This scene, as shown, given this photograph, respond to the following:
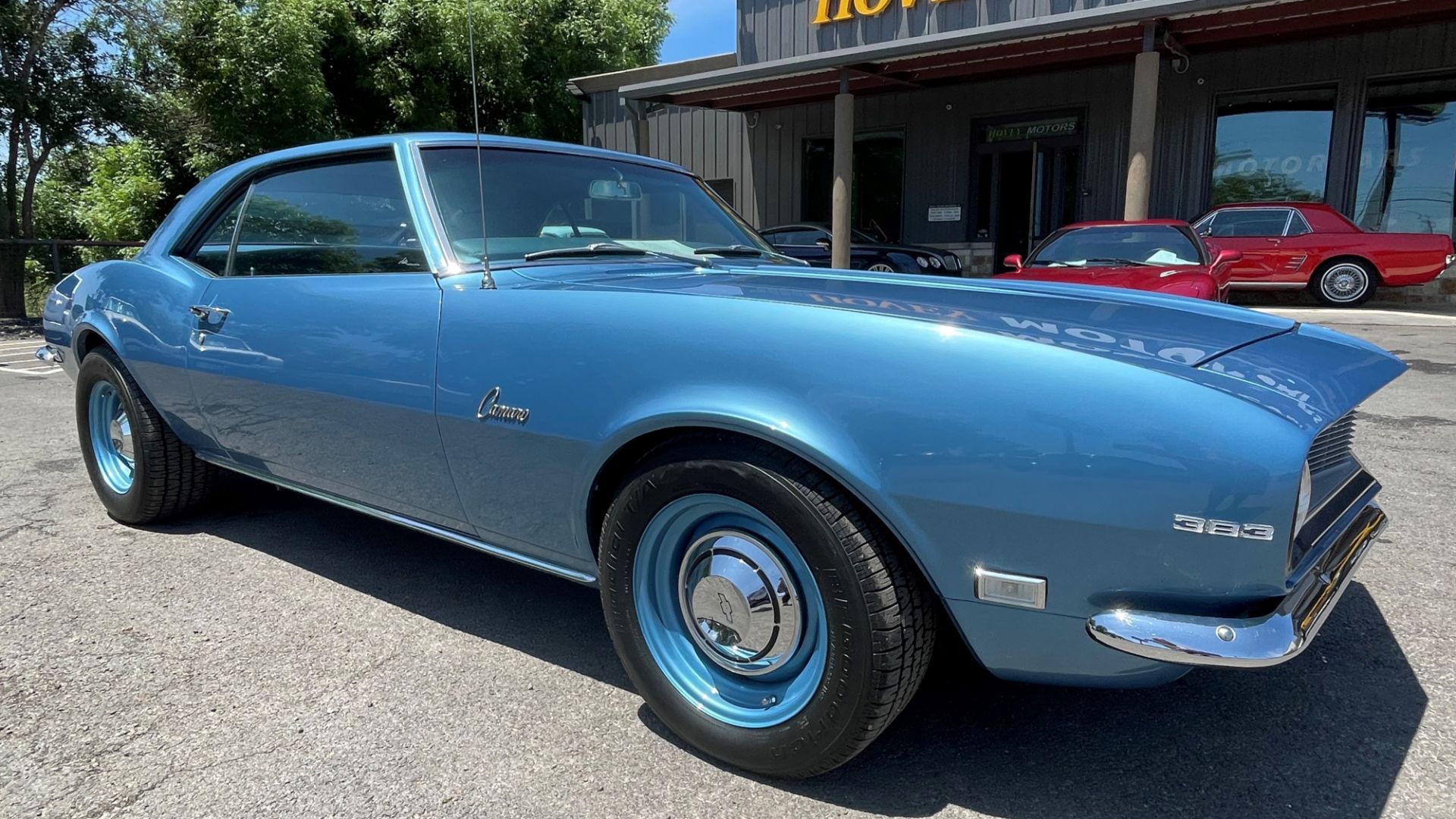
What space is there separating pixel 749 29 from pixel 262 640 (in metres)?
14.4

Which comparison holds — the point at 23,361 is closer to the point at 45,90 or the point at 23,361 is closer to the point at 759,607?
the point at 45,90

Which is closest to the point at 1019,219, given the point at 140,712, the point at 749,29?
the point at 749,29

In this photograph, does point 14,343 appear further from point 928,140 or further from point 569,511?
point 928,140

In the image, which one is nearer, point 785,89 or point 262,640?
point 262,640

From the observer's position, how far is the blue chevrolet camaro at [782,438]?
4.95ft

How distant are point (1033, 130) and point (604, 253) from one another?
45.0 ft

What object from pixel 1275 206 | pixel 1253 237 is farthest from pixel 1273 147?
pixel 1253 237

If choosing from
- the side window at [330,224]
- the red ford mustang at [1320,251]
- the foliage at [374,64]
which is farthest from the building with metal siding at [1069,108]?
the side window at [330,224]

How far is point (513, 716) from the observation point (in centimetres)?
216

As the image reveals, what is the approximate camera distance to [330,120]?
1658 cm

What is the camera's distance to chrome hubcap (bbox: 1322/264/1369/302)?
11406 millimetres

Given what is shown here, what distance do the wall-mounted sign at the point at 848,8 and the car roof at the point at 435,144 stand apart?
11532mm

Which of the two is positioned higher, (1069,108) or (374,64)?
(374,64)

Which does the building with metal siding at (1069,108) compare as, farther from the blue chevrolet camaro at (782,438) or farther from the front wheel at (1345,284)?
the blue chevrolet camaro at (782,438)
